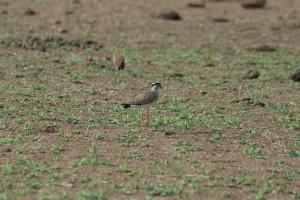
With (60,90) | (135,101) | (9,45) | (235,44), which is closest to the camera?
(135,101)

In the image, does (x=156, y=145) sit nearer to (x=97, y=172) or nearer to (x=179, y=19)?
(x=97, y=172)

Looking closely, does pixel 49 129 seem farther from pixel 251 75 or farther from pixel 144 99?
pixel 251 75

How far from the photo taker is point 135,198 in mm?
7938

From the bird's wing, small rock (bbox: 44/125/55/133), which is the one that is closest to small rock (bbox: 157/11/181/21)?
the bird's wing

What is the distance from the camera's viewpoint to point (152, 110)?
1210 centimetres

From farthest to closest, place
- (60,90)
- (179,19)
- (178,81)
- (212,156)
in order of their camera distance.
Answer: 1. (179,19)
2. (178,81)
3. (60,90)
4. (212,156)

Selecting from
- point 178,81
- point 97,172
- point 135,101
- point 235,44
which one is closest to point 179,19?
point 235,44

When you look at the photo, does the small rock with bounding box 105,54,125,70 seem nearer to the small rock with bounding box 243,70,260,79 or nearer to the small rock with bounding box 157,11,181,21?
the small rock with bounding box 243,70,260,79

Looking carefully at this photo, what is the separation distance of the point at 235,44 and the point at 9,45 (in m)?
5.74

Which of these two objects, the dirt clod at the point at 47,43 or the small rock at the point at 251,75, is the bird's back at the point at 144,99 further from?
the dirt clod at the point at 47,43

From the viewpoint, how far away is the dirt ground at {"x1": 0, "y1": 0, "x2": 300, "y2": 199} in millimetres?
8570

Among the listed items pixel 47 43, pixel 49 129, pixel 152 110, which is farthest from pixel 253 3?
pixel 49 129

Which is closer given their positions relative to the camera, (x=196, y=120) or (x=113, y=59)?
(x=196, y=120)

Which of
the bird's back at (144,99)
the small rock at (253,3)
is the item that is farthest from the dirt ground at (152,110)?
the small rock at (253,3)
